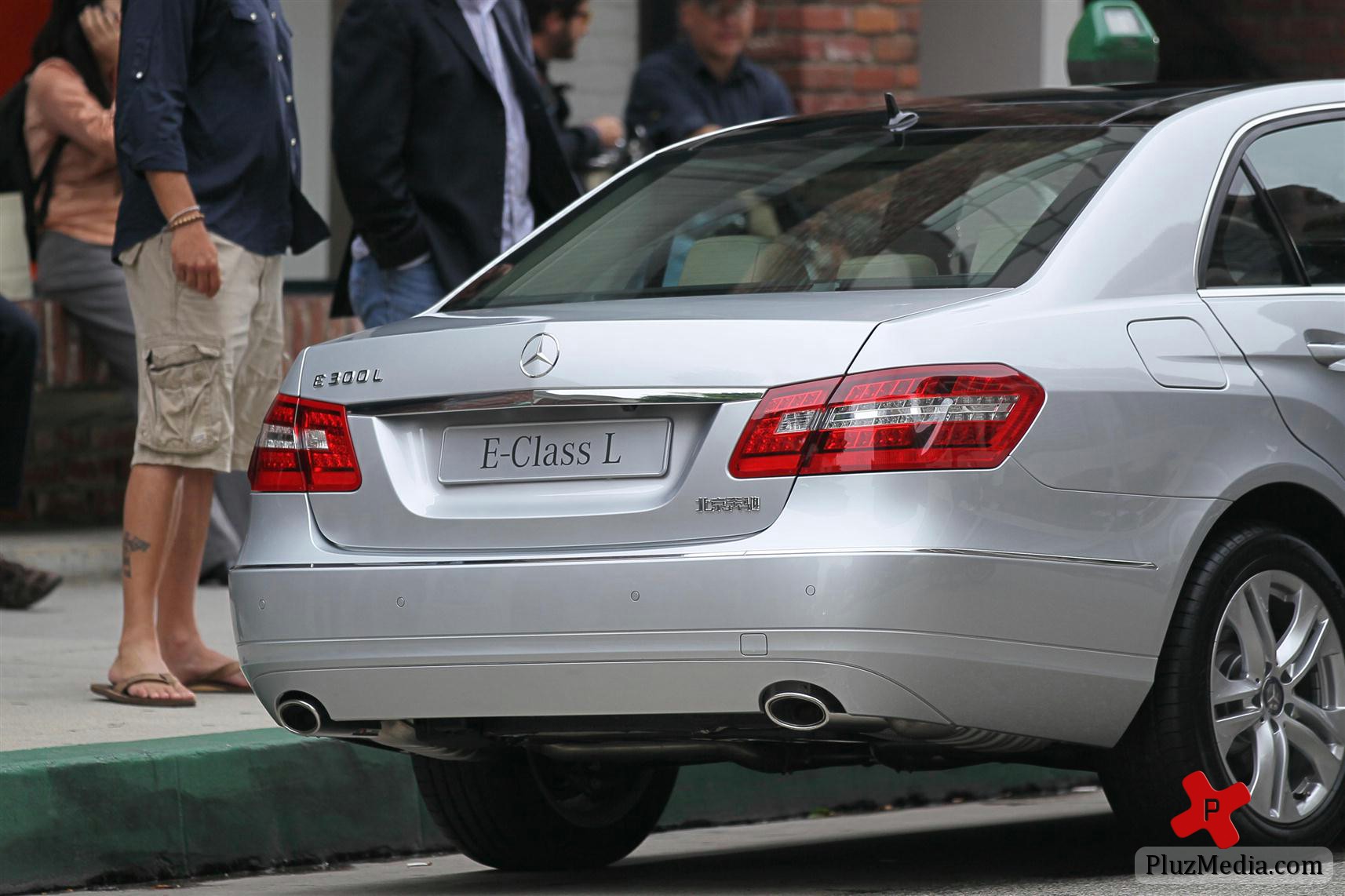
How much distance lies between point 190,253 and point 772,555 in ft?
8.06

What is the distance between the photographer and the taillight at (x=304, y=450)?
15.3 ft

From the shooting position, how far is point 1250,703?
470 cm

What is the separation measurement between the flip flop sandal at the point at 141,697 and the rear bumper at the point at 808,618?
1.68 metres

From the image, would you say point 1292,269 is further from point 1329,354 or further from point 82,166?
point 82,166

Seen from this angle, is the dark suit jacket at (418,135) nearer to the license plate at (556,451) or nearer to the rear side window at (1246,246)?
the license plate at (556,451)

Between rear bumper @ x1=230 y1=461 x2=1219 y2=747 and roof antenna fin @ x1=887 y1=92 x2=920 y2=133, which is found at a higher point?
roof antenna fin @ x1=887 y1=92 x2=920 y2=133

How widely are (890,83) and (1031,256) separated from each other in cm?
687

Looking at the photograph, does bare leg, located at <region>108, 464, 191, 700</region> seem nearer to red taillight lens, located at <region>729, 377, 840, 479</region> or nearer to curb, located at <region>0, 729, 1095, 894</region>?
curb, located at <region>0, 729, 1095, 894</region>

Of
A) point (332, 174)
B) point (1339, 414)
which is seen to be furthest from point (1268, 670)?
point (332, 174)

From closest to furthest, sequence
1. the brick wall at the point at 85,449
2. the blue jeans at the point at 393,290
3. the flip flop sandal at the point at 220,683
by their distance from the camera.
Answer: the flip flop sandal at the point at 220,683 < the blue jeans at the point at 393,290 < the brick wall at the point at 85,449

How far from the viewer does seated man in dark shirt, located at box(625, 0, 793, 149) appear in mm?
9375

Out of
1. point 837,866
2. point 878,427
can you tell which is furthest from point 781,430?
point 837,866

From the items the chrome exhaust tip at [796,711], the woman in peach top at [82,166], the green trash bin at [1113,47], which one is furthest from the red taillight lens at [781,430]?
the green trash bin at [1113,47]
